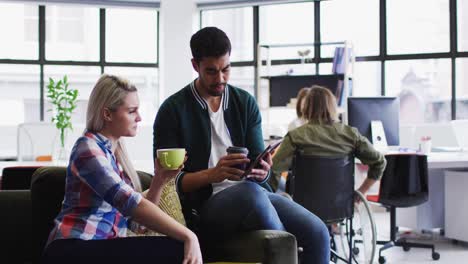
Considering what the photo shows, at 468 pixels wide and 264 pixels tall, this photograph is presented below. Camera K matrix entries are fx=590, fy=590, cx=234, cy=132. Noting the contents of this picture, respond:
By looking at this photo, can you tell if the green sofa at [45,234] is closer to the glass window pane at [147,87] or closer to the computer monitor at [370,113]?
the computer monitor at [370,113]

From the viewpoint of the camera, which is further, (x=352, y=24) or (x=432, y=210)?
(x=352, y=24)

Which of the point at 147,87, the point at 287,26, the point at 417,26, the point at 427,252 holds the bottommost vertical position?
the point at 427,252

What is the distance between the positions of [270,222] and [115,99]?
0.58 m

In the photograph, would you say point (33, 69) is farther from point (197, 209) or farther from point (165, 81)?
point (197, 209)

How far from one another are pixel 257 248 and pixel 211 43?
2.32 ft

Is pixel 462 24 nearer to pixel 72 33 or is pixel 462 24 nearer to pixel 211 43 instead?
pixel 72 33

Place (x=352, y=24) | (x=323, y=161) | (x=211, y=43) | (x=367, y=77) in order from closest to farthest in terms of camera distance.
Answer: (x=211, y=43), (x=323, y=161), (x=367, y=77), (x=352, y=24)

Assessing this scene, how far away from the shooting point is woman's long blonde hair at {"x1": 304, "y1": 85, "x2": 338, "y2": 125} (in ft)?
10.7

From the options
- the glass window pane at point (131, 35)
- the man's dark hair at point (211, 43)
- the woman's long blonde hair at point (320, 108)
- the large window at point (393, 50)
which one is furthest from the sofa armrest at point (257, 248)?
the glass window pane at point (131, 35)

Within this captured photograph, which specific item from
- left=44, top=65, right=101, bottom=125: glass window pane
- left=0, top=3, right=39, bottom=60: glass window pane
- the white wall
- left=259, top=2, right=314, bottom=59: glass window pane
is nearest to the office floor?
left=259, top=2, right=314, bottom=59: glass window pane

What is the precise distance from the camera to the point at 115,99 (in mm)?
1725

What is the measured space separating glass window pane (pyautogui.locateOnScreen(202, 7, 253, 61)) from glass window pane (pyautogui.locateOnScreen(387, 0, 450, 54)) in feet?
5.67

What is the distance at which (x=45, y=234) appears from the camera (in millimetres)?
1827

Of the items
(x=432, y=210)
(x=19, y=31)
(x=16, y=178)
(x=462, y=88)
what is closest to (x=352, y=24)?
(x=462, y=88)
